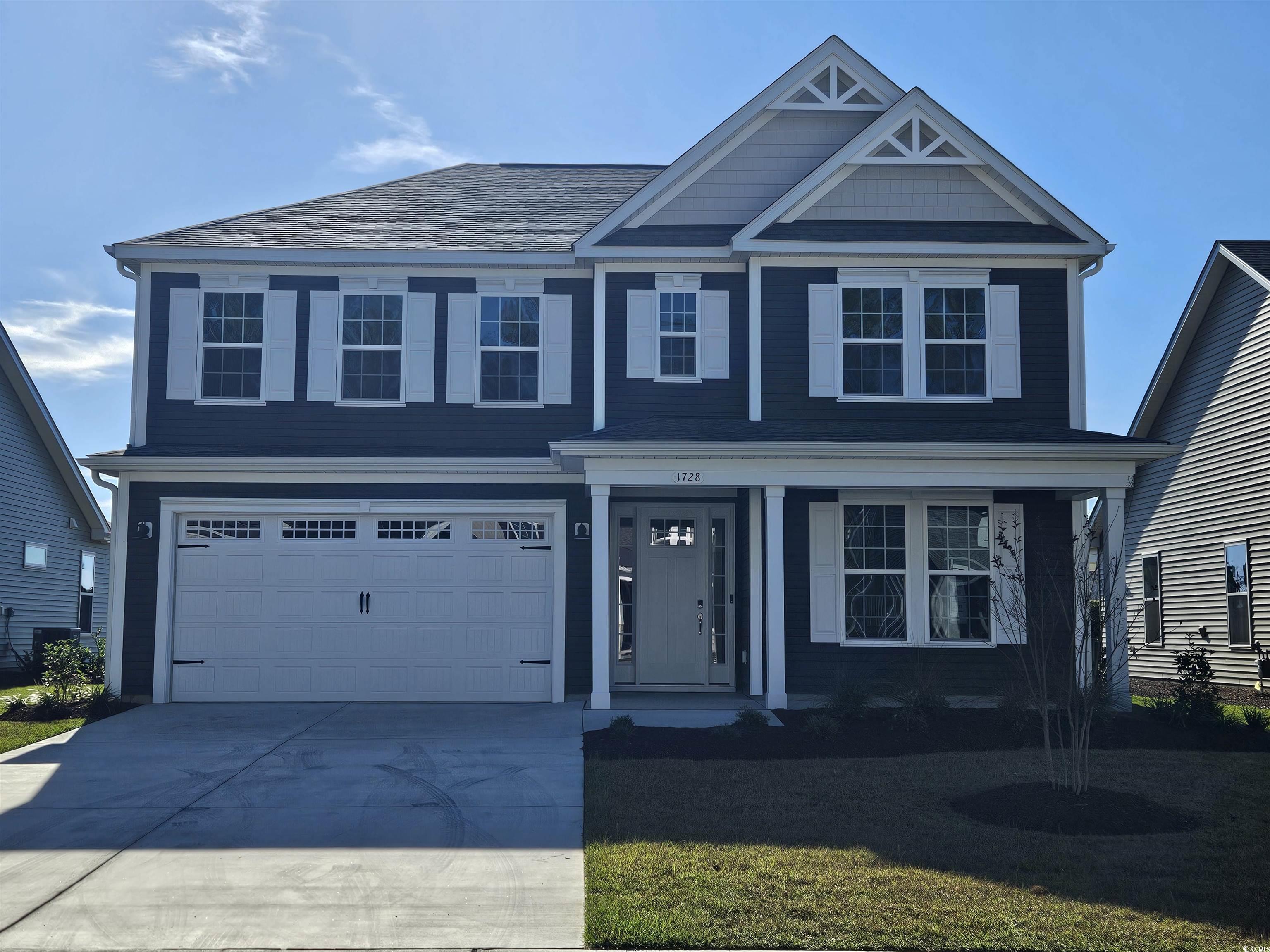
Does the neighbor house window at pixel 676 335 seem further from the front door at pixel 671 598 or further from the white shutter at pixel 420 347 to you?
the white shutter at pixel 420 347

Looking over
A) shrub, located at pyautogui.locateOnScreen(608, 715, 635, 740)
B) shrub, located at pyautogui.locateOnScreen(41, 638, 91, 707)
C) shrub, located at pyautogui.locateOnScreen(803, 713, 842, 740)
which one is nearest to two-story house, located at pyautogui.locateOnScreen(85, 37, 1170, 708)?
shrub, located at pyautogui.locateOnScreen(41, 638, 91, 707)

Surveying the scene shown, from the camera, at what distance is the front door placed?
15117 mm

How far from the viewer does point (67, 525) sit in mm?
23109

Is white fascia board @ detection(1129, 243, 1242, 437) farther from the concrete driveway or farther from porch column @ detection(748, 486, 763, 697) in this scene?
the concrete driveway

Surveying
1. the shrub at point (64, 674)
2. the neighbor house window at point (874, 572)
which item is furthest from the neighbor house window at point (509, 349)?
the shrub at point (64, 674)

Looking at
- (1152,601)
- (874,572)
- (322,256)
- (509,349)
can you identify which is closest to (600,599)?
(874,572)

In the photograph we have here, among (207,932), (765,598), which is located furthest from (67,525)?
(207,932)

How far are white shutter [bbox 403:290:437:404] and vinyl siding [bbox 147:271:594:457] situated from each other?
8cm

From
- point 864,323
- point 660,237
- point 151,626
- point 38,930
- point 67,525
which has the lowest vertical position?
point 38,930

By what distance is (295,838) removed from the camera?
7648mm

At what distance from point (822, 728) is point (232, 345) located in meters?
9.23

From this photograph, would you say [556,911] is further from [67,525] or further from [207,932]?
[67,525]

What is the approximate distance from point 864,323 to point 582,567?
16.1ft

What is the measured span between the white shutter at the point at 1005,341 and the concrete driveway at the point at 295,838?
713cm
